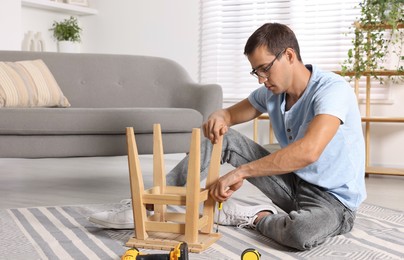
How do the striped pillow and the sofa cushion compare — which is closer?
the sofa cushion

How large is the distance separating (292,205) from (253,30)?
298 centimetres

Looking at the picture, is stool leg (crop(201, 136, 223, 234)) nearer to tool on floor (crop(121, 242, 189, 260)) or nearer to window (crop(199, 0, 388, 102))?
tool on floor (crop(121, 242, 189, 260))

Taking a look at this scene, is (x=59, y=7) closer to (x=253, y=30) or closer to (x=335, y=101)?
(x=253, y=30)

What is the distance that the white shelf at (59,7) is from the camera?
16.6 feet

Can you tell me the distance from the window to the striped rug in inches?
90.9

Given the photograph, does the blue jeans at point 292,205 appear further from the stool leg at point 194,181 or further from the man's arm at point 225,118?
the stool leg at point 194,181

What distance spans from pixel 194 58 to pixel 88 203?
252cm

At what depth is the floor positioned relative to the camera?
10.4 feet

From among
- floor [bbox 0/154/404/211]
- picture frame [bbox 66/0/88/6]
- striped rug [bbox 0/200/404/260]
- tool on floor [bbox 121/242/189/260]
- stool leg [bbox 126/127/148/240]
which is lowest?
floor [bbox 0/154/404/211]

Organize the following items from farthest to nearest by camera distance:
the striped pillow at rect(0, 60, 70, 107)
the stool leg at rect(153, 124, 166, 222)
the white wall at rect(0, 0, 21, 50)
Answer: the white wall at rect(0, 0, 21, 50) < the striped pillow at rect(0, 60, 70, 107) < the stool leg at rect(153, 124, 166, 222)

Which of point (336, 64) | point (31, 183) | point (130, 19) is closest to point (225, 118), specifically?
point (31, 183)

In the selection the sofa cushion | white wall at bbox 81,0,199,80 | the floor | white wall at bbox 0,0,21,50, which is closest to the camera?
the sofa cushion

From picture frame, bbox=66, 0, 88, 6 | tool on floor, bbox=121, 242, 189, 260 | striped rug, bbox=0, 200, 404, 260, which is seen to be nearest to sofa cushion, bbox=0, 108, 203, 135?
striped rug, bbox=0, 200, 404, 260

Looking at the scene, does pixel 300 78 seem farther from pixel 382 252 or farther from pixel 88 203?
pixel 88 203
